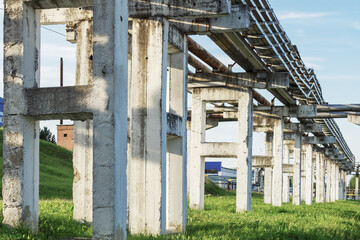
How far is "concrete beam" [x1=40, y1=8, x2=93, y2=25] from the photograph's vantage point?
15.0 meters

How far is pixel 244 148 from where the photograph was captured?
23453mm

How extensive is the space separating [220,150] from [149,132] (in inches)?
427

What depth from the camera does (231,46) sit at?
19.1 metres

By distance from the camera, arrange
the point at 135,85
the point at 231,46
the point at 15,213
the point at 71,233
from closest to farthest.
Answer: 1. the point at 15,213
2. the point at 71,233
3. the point at 135,85
4. the point at 231,46

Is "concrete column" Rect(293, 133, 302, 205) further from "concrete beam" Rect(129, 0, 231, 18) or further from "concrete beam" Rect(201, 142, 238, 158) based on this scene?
"concrete beam" Rect(129, 0, 231, 18)

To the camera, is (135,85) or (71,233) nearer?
(71,233)

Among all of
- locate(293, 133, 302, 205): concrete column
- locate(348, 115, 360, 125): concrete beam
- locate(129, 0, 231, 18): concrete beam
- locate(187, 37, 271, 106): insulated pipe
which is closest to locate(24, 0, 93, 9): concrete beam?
locate(129, 0, 231, 18): concrete beam

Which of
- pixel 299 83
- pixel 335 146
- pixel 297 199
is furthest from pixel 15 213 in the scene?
pixel 335 146

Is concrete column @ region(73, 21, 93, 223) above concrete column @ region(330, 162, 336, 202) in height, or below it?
above

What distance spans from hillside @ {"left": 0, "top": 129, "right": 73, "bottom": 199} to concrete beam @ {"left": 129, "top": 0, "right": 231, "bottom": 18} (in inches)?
432

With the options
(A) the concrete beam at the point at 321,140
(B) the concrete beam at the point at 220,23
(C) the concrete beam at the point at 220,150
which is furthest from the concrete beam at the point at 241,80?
(A) the concrete beam at the point at 321,140

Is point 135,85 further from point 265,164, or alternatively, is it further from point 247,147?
point 265,164

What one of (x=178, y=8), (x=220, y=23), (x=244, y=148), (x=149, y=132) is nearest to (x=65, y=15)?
(x=178, y=8)

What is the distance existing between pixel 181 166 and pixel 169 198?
85 centimetres
